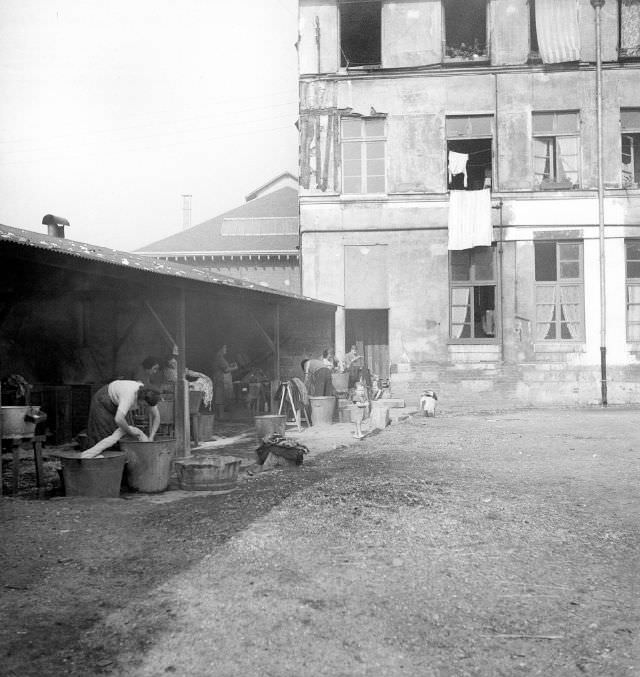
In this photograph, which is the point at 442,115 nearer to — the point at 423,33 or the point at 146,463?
the point at 423,33

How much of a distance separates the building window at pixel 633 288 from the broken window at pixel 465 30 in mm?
6545

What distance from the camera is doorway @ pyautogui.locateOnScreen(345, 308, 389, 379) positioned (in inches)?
805

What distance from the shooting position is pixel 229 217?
107 ft

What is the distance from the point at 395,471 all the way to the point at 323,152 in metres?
13.0

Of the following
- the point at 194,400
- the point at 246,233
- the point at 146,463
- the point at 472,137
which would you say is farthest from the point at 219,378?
the point at 246,233

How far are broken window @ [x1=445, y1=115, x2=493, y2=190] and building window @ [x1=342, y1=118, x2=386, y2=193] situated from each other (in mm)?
1881

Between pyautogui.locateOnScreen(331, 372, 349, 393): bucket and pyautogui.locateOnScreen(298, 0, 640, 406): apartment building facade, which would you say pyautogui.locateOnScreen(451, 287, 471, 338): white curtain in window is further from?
pyautogui.locateOnScreen(331, 372, 349, 393): bucket

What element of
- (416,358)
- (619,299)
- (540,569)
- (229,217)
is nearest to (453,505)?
(540,569)

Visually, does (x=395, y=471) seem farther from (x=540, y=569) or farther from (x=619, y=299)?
(x=619, y=299)

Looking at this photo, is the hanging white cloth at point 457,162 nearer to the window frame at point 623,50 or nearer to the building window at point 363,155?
the building window at point 363,155

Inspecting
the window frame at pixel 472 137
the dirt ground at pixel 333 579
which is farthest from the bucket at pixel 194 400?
the window frame at pixel 472 137

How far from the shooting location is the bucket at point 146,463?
778cm

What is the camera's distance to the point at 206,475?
8.01m

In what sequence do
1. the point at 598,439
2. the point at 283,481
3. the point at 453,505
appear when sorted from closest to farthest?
the point at 453,505 → the point at 283,481 → the point at 598,439
